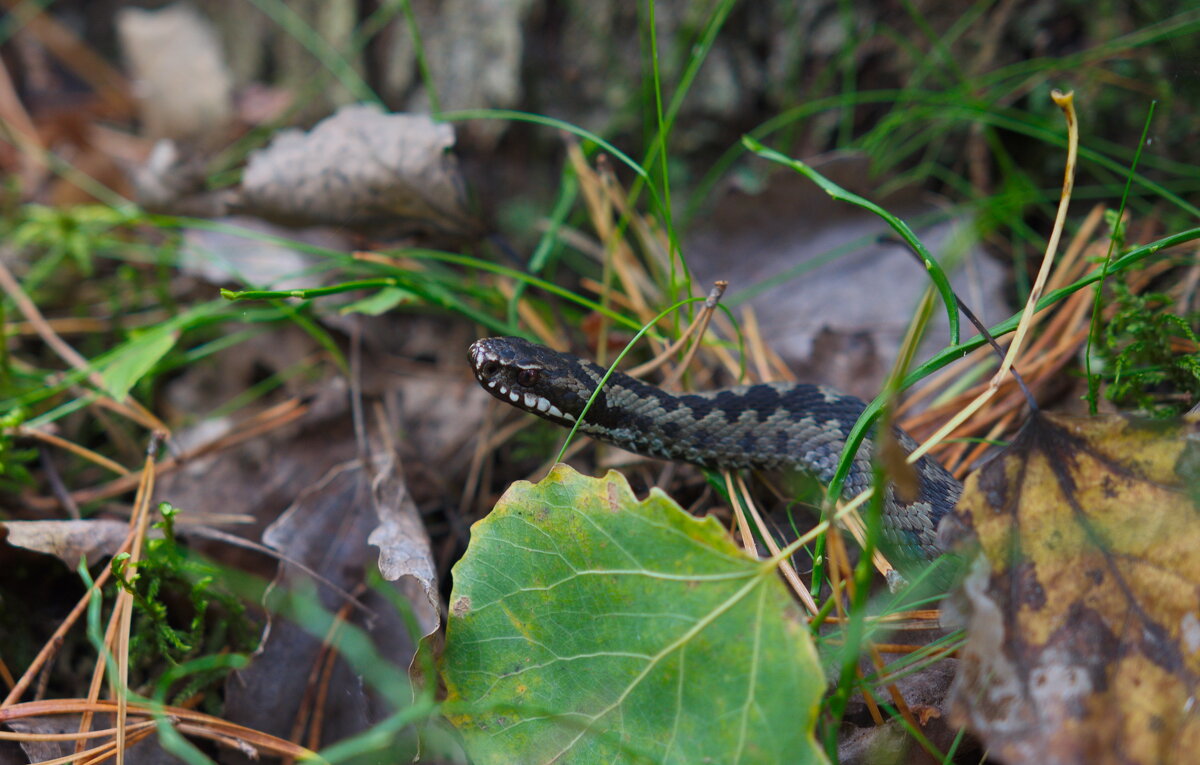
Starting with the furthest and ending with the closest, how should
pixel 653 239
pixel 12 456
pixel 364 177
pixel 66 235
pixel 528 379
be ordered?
1. pixel 66 235
2. pixel 653 239
3. pixel 364 177
4. pixel 528 379
5. pixel 12 456

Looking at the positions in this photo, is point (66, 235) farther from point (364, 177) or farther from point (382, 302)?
point (382, 302)

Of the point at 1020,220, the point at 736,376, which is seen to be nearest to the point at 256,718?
the point at 736,376

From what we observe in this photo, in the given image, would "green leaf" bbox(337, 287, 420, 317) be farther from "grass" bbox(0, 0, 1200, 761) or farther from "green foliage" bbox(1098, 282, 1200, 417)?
"green foliage" bbox(1098, 282, 1200, 417)

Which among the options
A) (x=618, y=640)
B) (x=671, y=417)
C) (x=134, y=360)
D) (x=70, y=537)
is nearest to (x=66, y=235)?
(x=134, y=360)

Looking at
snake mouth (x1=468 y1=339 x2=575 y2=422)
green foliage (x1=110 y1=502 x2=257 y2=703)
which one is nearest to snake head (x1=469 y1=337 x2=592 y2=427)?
snake mouth (x1=468 y1=339 x2=575 y2=422)

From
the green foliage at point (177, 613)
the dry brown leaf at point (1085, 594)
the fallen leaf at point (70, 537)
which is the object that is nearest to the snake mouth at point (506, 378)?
the green foliage at point (177, 613)

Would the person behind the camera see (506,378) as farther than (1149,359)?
Yes

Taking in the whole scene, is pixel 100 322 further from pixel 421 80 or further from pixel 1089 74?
pixel 1089 74
